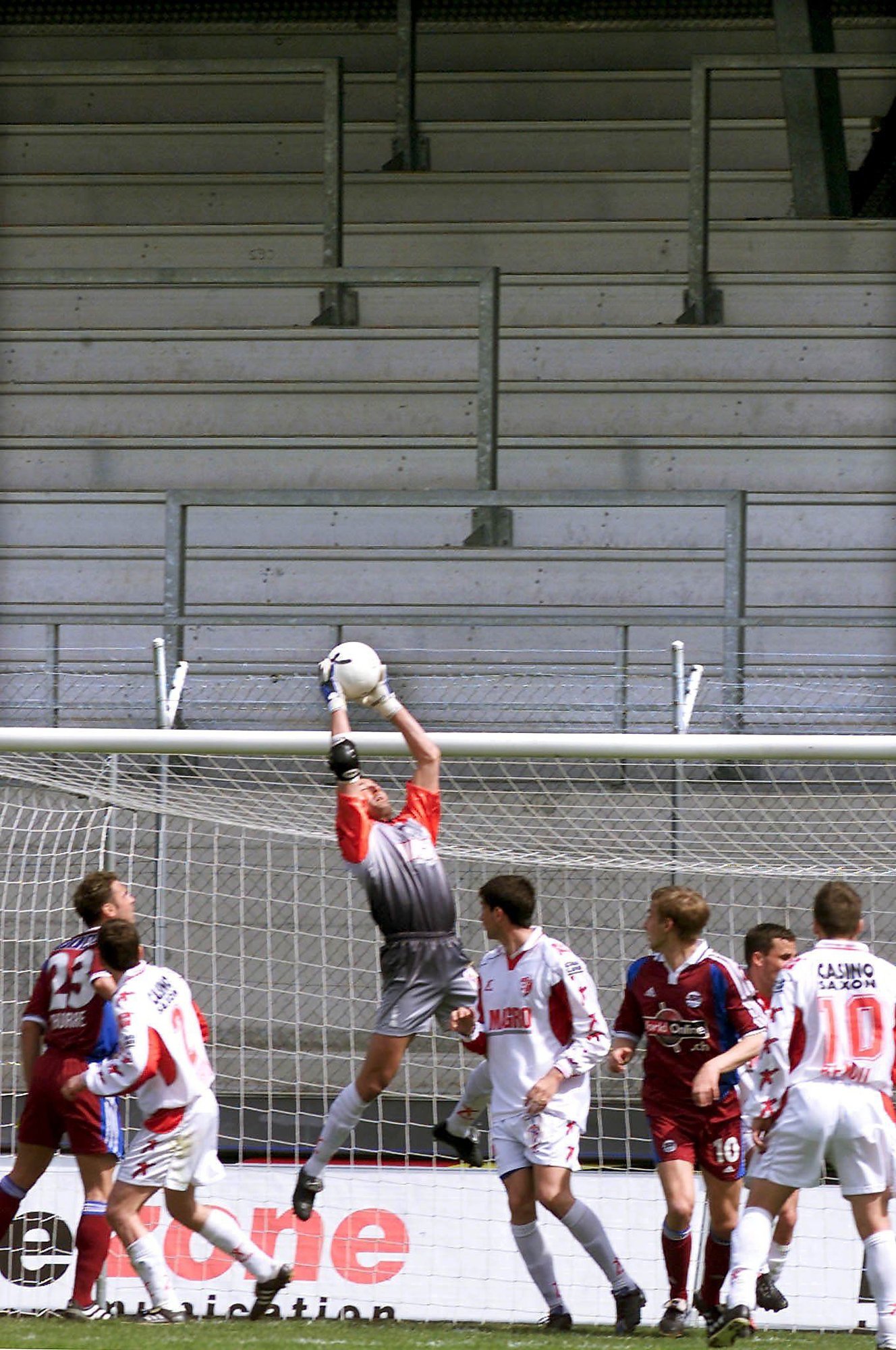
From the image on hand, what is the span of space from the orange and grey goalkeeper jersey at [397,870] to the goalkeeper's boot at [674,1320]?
1.63 meters

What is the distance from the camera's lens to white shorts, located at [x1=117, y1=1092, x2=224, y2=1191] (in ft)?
19.7

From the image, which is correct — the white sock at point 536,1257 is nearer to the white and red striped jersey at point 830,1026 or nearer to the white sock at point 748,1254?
the white sock at point 748,1254

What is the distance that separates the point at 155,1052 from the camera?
596cm

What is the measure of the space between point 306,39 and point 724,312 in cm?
420

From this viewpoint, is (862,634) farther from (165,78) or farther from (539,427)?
(165,78)

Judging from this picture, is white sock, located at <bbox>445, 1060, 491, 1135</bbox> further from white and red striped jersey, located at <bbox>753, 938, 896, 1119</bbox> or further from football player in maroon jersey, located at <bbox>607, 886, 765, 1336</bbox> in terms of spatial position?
white and red striped jersey, located at <bbox>753, 938, 896, 1119</bbox>

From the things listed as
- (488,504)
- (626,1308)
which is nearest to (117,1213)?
(626,1308)

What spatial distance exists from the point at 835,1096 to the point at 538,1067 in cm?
134

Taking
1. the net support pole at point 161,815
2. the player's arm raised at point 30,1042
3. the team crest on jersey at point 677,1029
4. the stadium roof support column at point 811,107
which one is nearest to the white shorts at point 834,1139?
the team crest on jersey at point 677,1029

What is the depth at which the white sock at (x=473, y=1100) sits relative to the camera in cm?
628

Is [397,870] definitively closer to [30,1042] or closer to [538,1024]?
[538,1024]

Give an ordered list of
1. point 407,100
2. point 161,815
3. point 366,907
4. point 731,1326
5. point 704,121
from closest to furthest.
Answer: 1. point 731,1326
2. point 161,815
3. point 366,907
4. point 704,121
5. point 407,100

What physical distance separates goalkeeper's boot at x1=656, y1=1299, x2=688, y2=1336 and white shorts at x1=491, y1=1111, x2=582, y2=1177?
25.2 inches

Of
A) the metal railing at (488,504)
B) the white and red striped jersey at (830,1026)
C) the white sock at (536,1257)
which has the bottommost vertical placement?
the white sock at (536,1257)
